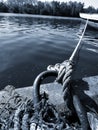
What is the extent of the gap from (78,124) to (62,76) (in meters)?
0.63

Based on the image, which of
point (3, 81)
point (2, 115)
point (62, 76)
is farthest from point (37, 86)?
point (3, 81)

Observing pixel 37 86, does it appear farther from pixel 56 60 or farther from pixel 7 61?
pixel 56 60

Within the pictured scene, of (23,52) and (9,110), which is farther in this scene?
(23,52)

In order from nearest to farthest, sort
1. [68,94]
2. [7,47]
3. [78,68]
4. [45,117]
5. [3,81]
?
[45,117] < [68,94] < [3,81] < [78,68] < [7,47]

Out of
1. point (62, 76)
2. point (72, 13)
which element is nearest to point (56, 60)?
point (62, 76)

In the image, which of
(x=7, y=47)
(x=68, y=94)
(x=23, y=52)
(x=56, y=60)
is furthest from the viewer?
(x=7, y=47)

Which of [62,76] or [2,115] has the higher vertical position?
[62,76]

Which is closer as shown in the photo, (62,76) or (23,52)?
(62,76)

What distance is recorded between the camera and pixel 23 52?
6.82 m

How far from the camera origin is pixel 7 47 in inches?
291

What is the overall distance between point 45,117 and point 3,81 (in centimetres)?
269

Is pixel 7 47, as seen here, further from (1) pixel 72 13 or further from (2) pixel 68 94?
(1) pixel 72 13

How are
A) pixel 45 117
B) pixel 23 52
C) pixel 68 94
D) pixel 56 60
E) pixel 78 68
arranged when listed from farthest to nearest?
1. pixel 23 52
2. pixel 56 60
3. pixel 78 68
4. pixel 68 94
5. pixel 45 117

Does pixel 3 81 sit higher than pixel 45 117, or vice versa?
pixel 45 117
